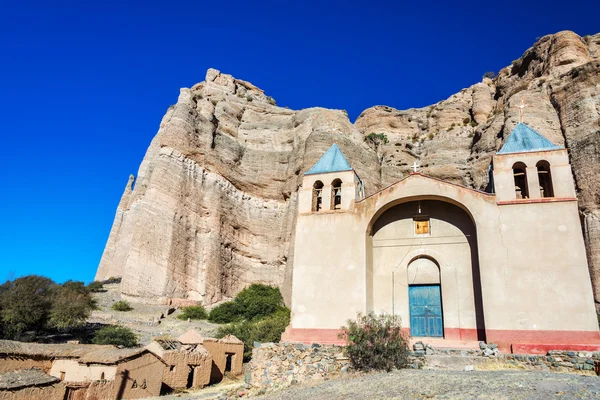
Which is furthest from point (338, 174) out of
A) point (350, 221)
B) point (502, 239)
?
point (502, 239)

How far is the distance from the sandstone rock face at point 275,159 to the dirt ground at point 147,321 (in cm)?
236

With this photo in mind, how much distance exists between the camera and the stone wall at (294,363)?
12.5 meters

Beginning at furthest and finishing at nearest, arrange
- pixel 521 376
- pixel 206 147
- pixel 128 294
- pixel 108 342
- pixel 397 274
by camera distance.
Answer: pixel 206 147 < pixel 128 294 < pixel 108 342 < pixel 397 274 < pixel 521 376

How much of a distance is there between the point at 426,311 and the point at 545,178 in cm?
578

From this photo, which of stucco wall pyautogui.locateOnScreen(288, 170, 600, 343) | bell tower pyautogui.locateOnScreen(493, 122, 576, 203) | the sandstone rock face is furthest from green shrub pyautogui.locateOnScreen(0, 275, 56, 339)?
bell tower pyautogui.locateOnScreen(493, 122, 576, 203)

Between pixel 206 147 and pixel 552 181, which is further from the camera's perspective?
pixel 206 147

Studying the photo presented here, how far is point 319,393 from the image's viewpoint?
10.0 metres

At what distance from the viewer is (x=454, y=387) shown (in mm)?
8641

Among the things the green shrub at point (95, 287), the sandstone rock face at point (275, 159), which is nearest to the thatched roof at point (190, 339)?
the sandstone rock face at point (275, 159)

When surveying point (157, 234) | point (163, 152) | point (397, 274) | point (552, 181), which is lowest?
point (397, 274)

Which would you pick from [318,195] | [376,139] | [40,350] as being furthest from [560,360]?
[376,139]

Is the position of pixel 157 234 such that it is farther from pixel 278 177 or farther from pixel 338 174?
pixel 338 174

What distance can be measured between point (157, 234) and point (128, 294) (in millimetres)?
5226

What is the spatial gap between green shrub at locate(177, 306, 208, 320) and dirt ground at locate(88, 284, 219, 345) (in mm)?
482
